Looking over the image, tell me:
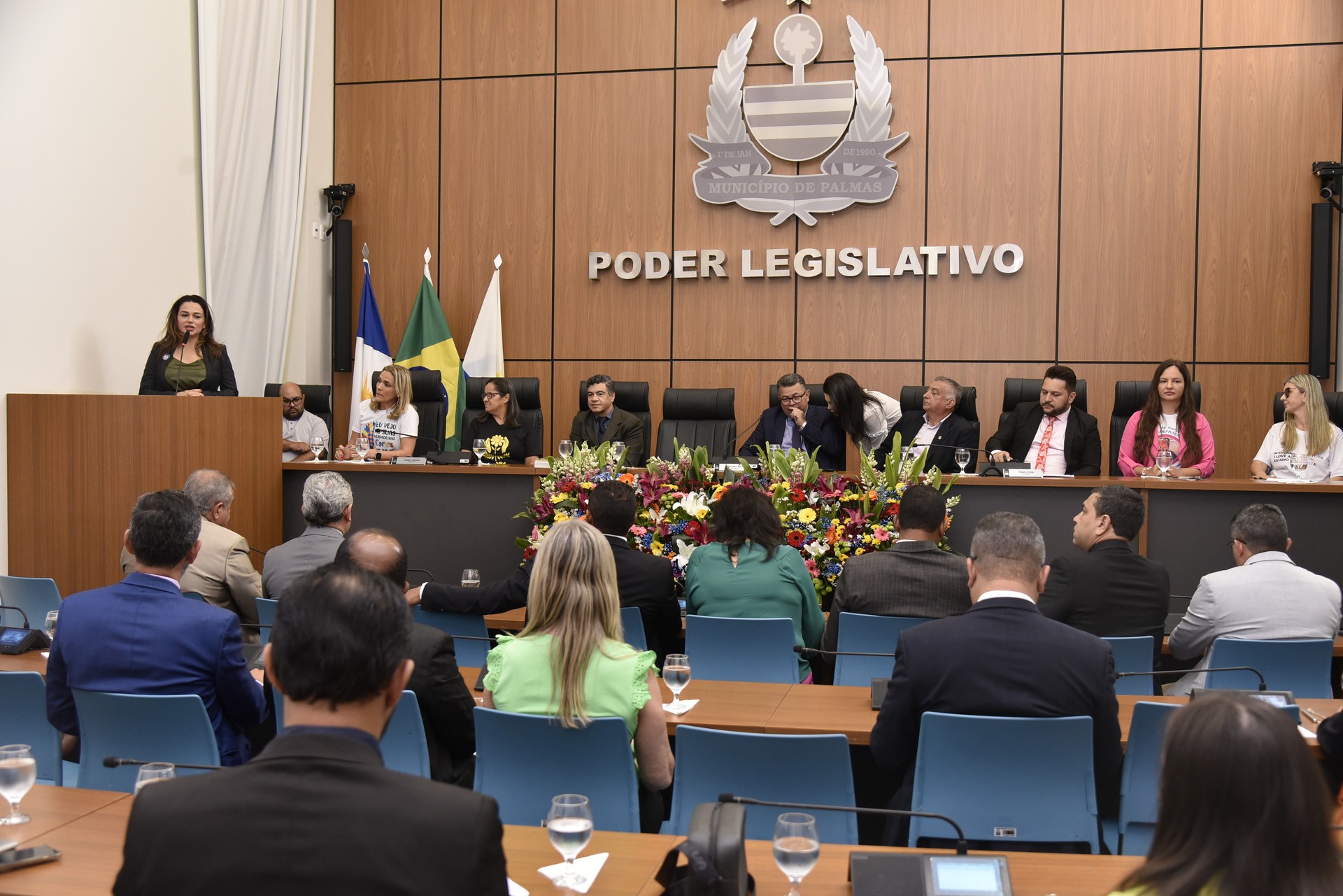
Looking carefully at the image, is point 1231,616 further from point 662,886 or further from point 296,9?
point 296,9

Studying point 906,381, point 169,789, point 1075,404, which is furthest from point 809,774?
point 906,381

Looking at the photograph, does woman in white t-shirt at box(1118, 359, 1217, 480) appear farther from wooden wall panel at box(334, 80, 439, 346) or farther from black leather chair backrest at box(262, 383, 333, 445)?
wooden wall panel at box(334, 80, 439, 346)

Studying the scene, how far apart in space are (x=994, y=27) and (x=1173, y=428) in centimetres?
363

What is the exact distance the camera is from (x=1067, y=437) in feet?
21.6

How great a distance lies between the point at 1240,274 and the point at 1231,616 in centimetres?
499

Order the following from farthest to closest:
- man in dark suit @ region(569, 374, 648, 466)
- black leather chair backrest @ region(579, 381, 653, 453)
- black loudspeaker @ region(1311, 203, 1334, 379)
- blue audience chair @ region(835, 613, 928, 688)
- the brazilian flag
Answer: the brazilian flag, black loudspeaker @ region(1311, 203, 1334, 379), black leather chair backrest @ region(579, 381, 653, 453), man in dark suit @ region(569, 374, 648, 466), blue audience chair @ region(835, 613, 928, 688)

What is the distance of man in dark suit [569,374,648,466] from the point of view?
7207 millimetres

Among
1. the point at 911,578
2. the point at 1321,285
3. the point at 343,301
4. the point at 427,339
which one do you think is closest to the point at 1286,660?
the point at 911,578

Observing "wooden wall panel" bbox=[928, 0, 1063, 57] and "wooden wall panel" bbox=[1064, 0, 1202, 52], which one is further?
"wooden wall panel" bbox=[928, 0, 1063, 57]

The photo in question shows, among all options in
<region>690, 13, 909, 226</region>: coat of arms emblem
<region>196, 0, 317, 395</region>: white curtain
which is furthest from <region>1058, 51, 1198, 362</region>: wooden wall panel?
<region>196, 0, 317, 395</region>: white curtain

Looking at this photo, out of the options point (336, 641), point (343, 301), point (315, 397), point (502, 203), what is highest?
point (502, 203)

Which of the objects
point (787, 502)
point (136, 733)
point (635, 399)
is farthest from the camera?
point (635, 399)

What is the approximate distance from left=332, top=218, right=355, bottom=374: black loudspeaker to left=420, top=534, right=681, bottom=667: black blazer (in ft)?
18.3

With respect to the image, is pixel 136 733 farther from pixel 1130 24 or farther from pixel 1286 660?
pixel 1130 24
